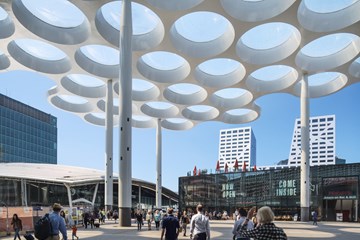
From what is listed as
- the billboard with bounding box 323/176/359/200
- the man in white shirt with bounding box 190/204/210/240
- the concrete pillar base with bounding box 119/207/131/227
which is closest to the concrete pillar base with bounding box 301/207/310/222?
the billboard with bounding box 323/176/359/200

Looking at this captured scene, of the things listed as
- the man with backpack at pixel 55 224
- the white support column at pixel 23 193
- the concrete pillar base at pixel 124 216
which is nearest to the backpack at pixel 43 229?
the man with backpack at pixel 55 224

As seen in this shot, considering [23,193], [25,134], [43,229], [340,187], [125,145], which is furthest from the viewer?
[25,134]

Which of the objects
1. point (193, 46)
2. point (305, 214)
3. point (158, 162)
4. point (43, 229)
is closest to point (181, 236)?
point (43, 229)

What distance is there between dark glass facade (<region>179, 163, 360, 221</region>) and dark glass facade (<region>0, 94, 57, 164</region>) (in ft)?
163

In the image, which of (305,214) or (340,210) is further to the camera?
(340,210)

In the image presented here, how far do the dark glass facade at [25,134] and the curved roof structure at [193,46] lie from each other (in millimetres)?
48032

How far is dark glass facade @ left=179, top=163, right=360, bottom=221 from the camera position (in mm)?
47188

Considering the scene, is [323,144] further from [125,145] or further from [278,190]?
[125,145]

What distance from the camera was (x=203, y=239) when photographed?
9.27m

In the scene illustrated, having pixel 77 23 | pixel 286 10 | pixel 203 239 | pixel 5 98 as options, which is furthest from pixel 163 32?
pixel 5 98

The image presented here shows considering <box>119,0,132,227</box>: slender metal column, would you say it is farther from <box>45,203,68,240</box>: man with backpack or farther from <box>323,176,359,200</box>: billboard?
<box>323,176,359,200</box>: billboard

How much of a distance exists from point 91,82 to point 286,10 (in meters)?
27.6

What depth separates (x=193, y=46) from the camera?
124 feet

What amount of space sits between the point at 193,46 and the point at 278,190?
25.3 m
